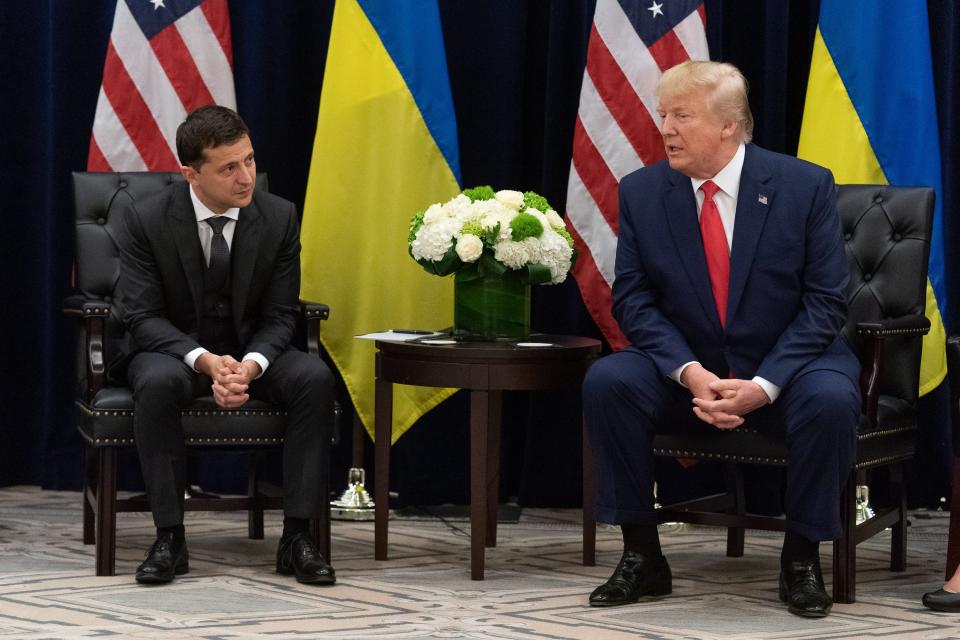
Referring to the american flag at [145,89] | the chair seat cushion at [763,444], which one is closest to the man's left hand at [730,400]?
the chair seat cushion at [763,444]

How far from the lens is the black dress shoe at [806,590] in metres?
3.48

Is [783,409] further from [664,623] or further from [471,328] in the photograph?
[471,328]

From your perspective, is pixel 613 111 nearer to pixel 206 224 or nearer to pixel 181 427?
pixel 206 224

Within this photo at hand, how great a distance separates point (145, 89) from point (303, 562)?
5.90ft

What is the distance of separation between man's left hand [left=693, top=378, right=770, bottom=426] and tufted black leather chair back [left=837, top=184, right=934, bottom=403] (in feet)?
2.04

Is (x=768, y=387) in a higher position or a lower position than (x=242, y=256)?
lower

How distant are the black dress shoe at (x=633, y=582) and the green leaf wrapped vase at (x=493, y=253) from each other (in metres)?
0.74

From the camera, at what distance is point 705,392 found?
3.56m

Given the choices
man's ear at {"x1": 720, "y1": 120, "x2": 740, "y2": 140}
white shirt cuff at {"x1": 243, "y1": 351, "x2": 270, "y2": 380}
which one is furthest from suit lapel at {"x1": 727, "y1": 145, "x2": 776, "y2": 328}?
white shirt cuff at {"x1": 243, "y1": 351, "x2": 270, "y2": 380}

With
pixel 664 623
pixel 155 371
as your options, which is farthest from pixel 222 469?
pixel 664 623

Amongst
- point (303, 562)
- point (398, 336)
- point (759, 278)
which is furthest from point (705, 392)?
point (303, 562)

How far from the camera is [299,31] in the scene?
5117 mm

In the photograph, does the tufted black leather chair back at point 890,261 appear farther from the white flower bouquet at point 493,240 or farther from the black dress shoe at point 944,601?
the white flower bouquet at point 493,240

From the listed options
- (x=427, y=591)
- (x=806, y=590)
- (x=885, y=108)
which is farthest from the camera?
(x=885, y=108)
